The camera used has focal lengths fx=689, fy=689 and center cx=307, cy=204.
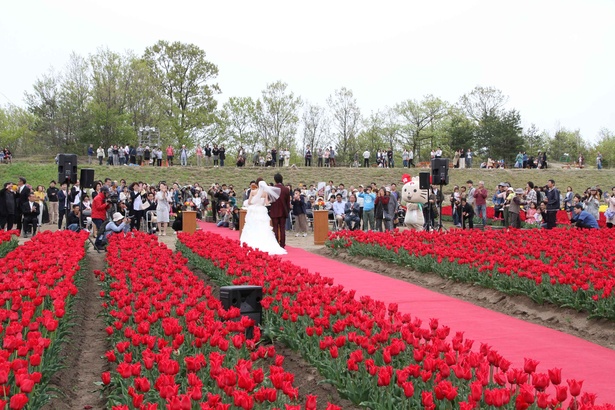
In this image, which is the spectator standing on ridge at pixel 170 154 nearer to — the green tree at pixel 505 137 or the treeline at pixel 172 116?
the treeline at pixel 172 116

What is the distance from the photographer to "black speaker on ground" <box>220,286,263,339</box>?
23.8 ft

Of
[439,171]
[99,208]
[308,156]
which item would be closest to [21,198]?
[99,208]

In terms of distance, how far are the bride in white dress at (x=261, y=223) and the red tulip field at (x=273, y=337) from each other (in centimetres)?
332

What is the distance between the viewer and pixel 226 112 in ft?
230

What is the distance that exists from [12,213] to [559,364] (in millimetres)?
17728

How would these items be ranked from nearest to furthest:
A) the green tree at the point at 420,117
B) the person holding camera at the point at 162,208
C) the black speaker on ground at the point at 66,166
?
1. the black speaker on ground at the point at 66,166
2. the person holding camera at the point at 162,208
3. the green tree at the point at 420,117

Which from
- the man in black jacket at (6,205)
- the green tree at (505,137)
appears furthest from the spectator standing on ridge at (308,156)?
the man in black jacket at (6,205)

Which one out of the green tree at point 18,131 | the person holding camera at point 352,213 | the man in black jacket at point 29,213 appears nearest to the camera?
the man in black jacket at point 29,213

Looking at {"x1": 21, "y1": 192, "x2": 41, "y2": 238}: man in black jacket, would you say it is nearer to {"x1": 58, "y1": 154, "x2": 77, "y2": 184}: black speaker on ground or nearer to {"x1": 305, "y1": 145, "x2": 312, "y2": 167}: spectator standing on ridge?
{"x1": 58, "y1": 154, "x2": 77, "y2": 184}: black speaker on ground

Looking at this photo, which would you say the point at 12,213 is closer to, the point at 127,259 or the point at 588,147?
the point at 127,259

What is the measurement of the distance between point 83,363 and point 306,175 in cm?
4216

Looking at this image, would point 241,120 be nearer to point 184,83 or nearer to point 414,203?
point 184,83

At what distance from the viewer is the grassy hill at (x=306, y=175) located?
4359 centimetres

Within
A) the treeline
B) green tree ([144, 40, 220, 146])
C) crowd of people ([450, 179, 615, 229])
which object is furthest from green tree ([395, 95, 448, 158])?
crowd of people ([450, 179, 615, 229])
